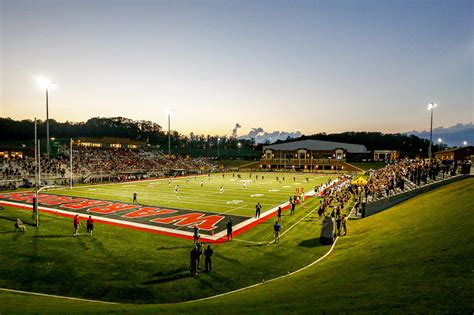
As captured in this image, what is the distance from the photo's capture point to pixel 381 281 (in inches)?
349

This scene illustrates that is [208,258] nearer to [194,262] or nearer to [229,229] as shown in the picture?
[194,262]

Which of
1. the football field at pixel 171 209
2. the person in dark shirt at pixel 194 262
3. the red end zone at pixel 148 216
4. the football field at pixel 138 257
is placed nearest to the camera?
the football field at pixel 138 257

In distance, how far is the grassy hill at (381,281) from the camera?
6.91 m

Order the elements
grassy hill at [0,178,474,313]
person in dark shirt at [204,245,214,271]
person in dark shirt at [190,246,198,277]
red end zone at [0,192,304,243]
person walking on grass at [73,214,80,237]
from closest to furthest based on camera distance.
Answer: grassy hill at [0,178,474,313], person in dark shirt at [190,246,198,277], person in dark shirt at [204,245,214,271], person walking on grass at [73,214,80,237], red end zone at [0,192,304,243]

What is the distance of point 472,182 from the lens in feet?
67.2

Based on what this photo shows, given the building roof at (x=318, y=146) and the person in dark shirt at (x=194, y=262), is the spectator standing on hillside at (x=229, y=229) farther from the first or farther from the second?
the building roof at (x=318, y=146)

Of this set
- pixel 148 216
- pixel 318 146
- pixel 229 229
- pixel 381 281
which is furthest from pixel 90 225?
pixel 318 146

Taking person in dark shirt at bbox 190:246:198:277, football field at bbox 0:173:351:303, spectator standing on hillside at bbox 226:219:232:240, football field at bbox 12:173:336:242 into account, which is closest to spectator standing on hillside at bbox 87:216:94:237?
football field at bbox 0:173:351:303

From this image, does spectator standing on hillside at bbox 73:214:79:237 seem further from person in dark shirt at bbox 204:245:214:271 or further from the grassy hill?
person in dark shirt at bbox 204:245:214:271

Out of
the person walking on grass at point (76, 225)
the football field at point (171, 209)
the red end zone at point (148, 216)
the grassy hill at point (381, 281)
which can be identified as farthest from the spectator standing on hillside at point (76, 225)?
the grassy hill at point (381, 281)

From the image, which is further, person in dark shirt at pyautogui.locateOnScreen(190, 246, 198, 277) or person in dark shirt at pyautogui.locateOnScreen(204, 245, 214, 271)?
person in dark shirt at pyautogui.locateOnScreen(204, 245, 214, 271)

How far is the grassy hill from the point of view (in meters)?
6.91

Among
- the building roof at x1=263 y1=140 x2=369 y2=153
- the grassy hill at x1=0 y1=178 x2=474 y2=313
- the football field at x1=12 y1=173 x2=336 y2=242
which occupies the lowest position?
the football field at x1=12 y1=173 x2=336 y2=242

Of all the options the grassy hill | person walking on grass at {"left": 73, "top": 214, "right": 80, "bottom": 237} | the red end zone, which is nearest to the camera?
the grassy hill
